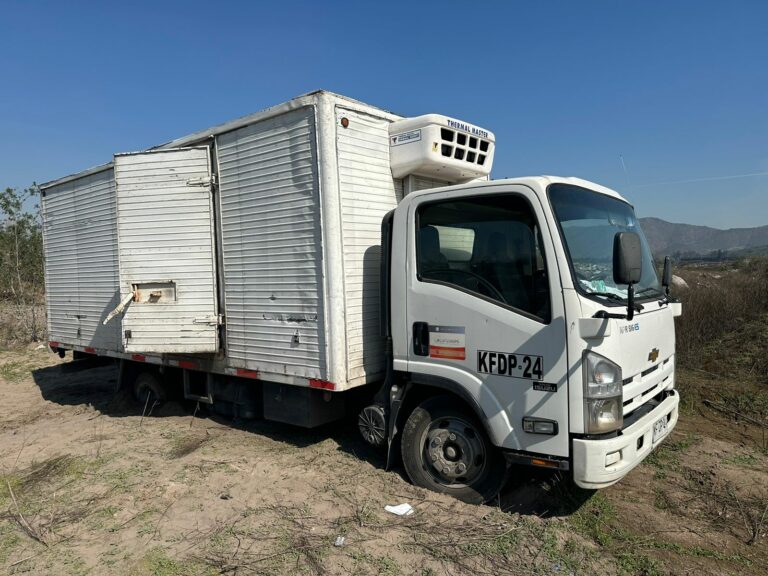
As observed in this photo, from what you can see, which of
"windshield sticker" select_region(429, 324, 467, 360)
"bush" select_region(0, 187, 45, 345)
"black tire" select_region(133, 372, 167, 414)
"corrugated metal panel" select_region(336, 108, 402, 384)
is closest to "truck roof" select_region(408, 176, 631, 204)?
"corrugated metal panel" select_region(336, 108, 402, 384)

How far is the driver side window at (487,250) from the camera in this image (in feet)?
12.3

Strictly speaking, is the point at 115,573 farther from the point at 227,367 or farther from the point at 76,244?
the point at 76,244

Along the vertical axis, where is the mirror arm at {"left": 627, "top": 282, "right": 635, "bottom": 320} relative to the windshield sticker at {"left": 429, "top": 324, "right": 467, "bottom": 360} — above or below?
above

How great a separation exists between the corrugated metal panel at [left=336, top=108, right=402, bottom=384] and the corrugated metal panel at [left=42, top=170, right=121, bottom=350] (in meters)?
3.88

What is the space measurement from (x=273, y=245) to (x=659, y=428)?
3653mm

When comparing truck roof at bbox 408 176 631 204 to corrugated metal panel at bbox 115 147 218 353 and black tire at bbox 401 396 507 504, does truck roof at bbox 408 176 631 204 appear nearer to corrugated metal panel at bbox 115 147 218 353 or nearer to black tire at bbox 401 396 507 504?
black tire at bbox 401 396 507 504

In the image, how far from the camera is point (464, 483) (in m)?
4.20

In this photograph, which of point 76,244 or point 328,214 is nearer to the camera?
point 328,214

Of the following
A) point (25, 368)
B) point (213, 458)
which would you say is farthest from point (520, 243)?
point (25, 368)

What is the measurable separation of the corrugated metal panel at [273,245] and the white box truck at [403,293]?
0.02 m

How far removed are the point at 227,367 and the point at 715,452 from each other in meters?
5.00

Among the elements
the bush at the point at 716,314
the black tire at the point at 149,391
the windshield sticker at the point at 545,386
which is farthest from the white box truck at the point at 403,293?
the bush at the point at 716,314

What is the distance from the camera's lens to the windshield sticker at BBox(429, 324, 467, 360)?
13.5 ft

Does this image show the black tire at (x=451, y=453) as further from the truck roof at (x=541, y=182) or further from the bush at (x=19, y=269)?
the bush at (x=19, y=269)
